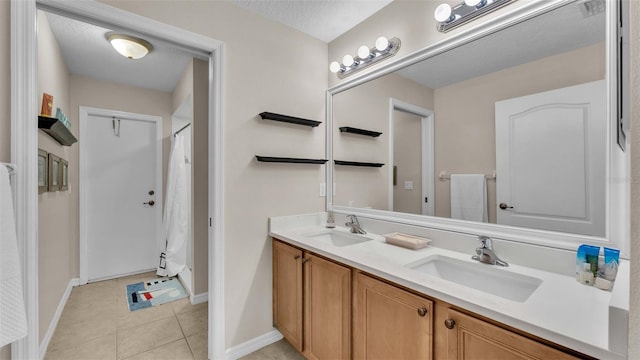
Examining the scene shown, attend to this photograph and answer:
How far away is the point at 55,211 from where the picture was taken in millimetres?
2260

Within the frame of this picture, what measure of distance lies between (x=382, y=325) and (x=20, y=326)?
1.36 metres

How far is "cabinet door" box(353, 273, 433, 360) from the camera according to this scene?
1053 millimetres

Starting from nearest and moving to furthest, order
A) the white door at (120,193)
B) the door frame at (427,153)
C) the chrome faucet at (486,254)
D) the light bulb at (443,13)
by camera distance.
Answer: the chrome faucet at (486,254)
the light bulb at (443,13)
the door frame at (427,153)
the white door at (120,193)

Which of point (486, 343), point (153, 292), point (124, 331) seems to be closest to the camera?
point (486, 343)

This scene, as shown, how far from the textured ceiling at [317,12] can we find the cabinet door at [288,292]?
5.55 feet

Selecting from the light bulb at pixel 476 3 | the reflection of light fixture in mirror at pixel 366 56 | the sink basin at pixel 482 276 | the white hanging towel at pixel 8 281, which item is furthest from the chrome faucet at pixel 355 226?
the white hanging towel at pixel 8 281

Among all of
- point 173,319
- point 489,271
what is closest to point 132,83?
point 173,319

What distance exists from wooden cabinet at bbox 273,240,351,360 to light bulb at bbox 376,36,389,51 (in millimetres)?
1474

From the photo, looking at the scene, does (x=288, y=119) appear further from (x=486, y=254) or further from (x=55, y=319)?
(x=55, y=319)

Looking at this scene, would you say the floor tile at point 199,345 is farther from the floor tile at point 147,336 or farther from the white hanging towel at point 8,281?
the white hanging towel at point 8,281

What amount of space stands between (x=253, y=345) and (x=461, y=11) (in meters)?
2.51

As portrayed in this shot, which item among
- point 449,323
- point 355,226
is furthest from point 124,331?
point 449,323

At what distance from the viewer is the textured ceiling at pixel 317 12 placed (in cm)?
186

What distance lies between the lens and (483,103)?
143 cm
